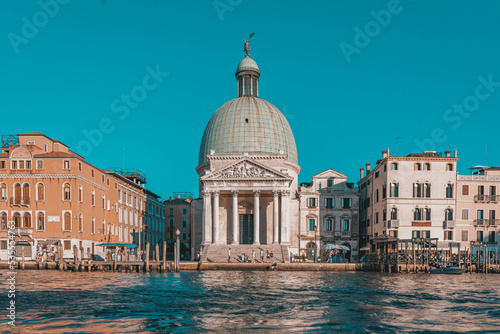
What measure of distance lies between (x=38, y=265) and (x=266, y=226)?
2681 centimetres

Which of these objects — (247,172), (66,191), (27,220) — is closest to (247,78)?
(247,172)

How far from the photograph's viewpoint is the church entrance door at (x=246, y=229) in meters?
63.1

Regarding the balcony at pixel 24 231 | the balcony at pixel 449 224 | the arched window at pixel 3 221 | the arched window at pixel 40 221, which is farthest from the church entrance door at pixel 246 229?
the arched window at pixel 3 221

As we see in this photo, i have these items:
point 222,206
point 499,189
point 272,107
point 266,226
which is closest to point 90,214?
point 222,206

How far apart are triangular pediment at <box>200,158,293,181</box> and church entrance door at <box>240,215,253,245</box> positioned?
7.38 meters

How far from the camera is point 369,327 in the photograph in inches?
655

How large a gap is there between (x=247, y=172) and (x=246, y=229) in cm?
869

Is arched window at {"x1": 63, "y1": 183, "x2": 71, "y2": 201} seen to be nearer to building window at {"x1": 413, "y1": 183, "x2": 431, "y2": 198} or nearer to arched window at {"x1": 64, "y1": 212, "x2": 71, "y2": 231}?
arched window at {"x1": 64, "y1": 212, "x2": 71, "y2": 231}

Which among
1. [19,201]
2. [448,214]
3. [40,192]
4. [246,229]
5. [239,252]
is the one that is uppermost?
[40,192]

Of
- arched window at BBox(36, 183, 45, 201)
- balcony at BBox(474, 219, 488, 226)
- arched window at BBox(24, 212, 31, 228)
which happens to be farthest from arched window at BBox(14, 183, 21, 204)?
balcony at BBox(474, 219, 488, 226)

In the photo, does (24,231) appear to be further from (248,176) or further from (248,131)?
(248,131)

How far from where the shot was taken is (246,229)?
63.3 metres

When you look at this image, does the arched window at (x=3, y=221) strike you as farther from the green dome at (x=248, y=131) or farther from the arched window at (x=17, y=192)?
the green dome at (x=248, y=131)

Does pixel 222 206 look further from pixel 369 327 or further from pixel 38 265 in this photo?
pixel 369 327
